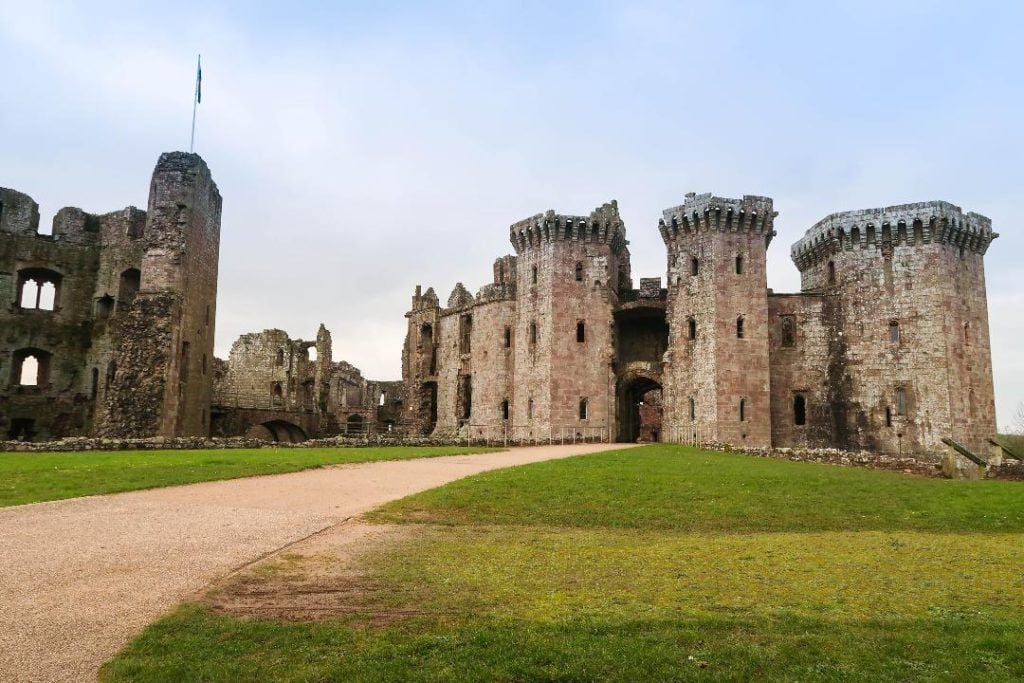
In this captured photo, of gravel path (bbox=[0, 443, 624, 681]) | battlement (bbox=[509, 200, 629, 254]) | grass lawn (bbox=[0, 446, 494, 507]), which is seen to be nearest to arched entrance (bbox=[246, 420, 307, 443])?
battlement (bbox=[509, 200, 629, 254])

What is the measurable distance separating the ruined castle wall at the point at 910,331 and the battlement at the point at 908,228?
0.16ft

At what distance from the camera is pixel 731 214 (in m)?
40.2

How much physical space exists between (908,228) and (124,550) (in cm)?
3892

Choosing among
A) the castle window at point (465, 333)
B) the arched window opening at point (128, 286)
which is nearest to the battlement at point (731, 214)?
the castle window at point (465, 333)

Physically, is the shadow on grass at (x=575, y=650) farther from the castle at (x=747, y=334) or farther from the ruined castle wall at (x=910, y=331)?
the ruined castle wall at (x=910, y=331)

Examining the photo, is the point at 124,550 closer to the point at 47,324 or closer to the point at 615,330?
the point at 615,330

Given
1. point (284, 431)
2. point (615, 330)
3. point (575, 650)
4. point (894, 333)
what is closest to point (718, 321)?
point (615, 330)

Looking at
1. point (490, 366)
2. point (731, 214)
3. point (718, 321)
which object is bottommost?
point (490, 366)

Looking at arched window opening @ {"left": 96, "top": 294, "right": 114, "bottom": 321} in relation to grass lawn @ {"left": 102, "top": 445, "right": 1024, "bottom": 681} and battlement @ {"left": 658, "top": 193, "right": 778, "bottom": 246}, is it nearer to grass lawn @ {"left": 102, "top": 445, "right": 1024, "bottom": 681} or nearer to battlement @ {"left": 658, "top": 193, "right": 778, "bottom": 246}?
battlement @ {"left": 658, "top": 193, "right": 778, "bottom": 246}

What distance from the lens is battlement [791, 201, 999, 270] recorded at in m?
37.8

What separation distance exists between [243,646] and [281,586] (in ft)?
6.66

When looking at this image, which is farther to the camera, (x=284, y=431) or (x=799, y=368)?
(x=284, y=431)

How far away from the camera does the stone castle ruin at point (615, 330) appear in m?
37.3

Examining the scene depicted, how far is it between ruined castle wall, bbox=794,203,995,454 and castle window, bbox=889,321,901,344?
0.16ft
